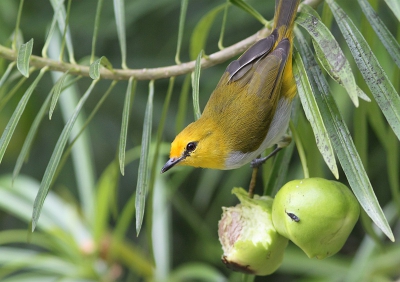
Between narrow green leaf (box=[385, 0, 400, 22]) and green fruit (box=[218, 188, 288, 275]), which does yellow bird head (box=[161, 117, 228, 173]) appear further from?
narrow green leaf (box=[385, 0, 400, 22])

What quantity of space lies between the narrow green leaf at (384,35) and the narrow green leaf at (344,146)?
0.13 m

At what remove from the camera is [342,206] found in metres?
0.90

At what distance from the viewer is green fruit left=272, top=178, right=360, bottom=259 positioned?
0.89 metres

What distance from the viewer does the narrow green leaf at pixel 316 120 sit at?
832 millimetres

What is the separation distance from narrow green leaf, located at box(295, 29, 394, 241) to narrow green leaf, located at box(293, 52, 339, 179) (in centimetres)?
3

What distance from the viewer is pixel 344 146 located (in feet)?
2.90

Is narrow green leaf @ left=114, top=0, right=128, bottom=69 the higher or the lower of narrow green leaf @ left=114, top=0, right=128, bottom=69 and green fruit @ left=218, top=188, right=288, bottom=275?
the higher

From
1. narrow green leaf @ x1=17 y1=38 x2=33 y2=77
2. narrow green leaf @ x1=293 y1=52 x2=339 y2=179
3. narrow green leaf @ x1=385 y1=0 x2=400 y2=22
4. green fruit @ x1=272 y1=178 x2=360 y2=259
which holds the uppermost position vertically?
narrow green leaf @ x1=17 y1=38 x2=33 y2=77

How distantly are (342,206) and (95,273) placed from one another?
4.12ft

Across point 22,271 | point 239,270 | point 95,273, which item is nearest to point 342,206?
point 239,270

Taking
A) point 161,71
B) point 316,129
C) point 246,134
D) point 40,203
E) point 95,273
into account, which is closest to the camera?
point 316,129

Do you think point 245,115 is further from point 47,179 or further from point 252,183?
point 47,179

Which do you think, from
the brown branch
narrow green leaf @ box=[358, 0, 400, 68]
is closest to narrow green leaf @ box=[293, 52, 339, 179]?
narrow green leaf @ box=[358, 0, 400, 68]

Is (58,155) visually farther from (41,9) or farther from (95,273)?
(41,9)
